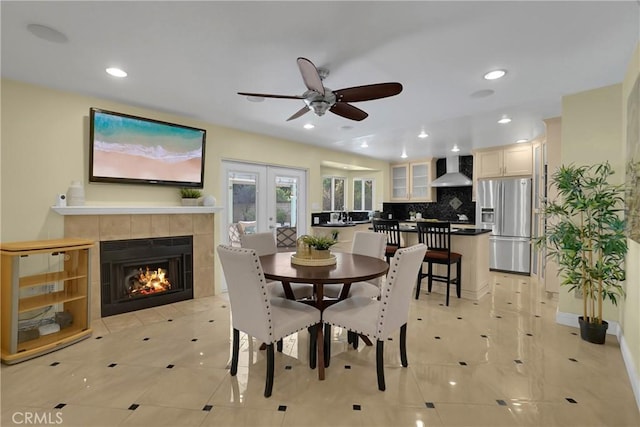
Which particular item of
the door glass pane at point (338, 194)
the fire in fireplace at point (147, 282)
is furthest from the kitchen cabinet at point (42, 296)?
the door glass pane at point (338, 194)

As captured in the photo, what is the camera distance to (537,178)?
17.1 ft

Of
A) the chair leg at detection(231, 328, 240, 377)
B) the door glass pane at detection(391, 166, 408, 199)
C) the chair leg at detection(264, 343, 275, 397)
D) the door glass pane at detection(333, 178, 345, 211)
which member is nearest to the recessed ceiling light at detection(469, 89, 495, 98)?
the chair leg at detection(264, 343, 275, 397)

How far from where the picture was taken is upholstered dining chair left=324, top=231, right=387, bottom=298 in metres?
2.83

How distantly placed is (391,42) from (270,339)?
218 cm

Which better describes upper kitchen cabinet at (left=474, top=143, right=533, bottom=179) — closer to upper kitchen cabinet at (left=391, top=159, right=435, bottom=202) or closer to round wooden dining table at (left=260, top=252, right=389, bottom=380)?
upper kitchen cabinet at (left=391, top=159, right=435, bottom=202)

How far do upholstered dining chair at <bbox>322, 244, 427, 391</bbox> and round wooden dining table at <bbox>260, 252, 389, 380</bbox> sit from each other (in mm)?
155

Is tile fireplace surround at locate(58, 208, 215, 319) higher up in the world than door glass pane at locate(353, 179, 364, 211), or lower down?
lower down

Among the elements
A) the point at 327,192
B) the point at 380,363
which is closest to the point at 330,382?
the point at 380,363

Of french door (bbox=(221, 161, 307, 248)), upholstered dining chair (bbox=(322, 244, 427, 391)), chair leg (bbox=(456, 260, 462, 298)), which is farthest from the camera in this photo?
french door (bbox=(221, 161, 307, 248))

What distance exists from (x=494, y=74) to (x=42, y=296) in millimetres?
4460

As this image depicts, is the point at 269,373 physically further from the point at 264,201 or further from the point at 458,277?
the point at 264,201

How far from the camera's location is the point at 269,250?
3459mm

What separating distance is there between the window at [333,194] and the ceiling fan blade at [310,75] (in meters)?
5.16

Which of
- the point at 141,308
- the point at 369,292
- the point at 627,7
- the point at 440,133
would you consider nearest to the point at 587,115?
the point at 627,7
